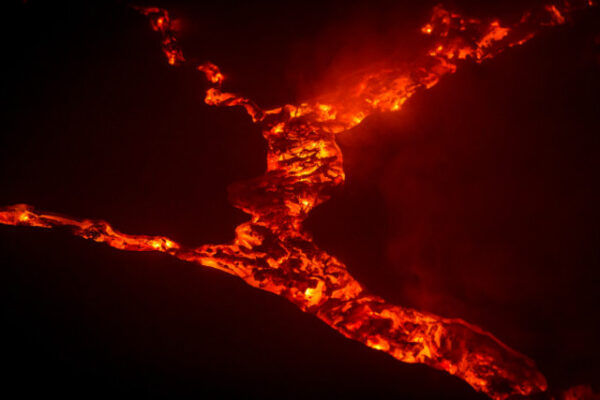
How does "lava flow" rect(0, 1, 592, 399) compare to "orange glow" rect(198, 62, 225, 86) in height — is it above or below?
below

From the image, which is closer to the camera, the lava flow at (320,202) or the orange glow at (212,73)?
the lava flow at (320,202)

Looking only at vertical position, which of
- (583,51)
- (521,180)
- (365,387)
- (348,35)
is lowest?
(365,387)

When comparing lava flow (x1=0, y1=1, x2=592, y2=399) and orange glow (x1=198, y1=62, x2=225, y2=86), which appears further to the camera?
orange glow (x1=198, y1=62, x2=225, y2=86)

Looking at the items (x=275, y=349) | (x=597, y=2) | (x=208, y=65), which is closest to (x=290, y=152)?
(x=208, y=65)

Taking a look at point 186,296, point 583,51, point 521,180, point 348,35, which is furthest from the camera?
point 348,35

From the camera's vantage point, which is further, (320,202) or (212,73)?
(212,73)

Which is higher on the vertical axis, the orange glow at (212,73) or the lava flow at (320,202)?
the orange glow at (212,73)

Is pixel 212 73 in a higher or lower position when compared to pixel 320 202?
higher

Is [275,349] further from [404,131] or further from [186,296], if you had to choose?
A: [404,131]
